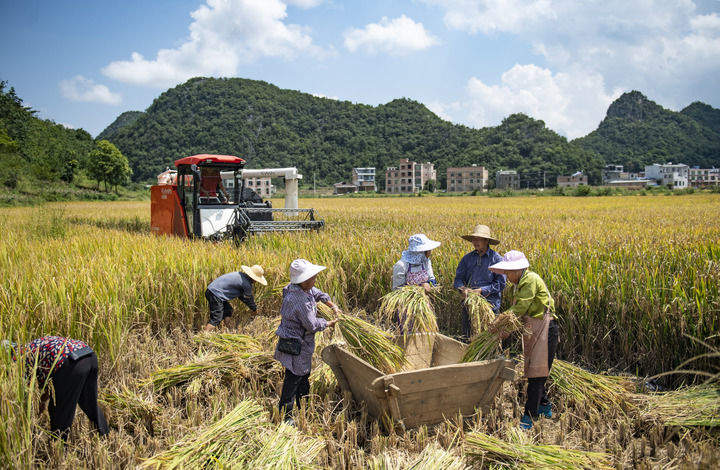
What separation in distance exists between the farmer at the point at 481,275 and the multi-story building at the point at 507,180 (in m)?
88.2

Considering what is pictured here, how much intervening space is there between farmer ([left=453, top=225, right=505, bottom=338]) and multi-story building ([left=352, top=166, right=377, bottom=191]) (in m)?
83.6

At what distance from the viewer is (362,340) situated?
337 centimetres

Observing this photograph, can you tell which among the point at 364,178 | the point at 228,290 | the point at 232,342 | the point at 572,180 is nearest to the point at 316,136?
the point at 364,178

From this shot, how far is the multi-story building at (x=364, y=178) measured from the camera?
90.1 m

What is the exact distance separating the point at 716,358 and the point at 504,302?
6.89ft

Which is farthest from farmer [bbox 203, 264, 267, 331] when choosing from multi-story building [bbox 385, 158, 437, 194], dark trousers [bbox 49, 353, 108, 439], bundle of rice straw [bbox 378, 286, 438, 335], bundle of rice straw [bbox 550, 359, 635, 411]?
multi-story building [bbox 385, 158, 437, 194]

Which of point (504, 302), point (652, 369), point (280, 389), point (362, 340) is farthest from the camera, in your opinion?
point (504, 302)

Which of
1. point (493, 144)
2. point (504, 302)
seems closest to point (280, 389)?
point (504, 302)

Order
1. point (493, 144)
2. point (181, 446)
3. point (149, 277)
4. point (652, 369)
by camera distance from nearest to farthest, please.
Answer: point (181, 446) < point (652, 369) < point (149, 277) < point (493, 144)

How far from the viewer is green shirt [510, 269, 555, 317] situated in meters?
3.25

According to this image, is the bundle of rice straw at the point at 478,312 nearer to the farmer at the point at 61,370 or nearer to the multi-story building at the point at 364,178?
the farmer at the point at 61,370

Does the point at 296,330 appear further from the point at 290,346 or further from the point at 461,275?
the point at 461,275

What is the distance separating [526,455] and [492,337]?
36.9 inches

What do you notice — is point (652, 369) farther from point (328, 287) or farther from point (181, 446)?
point (181, 446)
